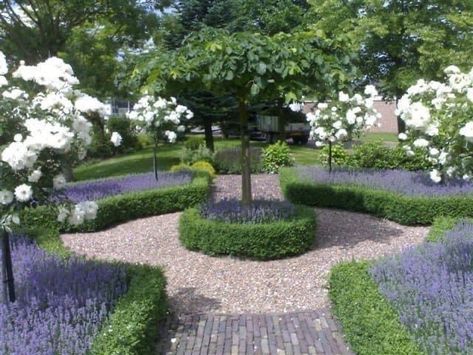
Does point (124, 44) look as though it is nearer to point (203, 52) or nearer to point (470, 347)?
point (203, 52)

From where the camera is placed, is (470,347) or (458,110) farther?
(458,110)

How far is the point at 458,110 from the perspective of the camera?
3.81 meters

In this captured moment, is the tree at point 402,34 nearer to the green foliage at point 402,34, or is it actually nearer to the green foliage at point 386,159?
the green foliage at point 402,34

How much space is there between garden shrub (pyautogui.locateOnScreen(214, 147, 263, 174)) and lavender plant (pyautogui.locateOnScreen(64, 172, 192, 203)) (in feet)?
10.6

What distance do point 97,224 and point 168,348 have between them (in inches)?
184

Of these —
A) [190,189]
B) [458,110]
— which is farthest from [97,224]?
[458,110]

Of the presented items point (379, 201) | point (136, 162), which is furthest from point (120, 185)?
point (136, 162)

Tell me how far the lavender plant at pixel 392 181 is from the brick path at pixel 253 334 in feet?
15.3

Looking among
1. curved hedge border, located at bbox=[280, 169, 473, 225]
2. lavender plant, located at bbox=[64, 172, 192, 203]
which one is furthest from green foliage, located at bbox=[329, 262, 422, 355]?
lavender plant, located at bbox=[64, 172, 192, 203]

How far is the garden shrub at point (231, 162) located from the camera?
48.5 feet

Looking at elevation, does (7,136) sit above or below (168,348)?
above

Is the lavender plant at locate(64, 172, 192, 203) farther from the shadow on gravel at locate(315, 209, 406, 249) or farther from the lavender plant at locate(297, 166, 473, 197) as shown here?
the shadow on gravel at locate(315, 209, 406, 249)

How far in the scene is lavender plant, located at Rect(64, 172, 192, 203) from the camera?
961 centimetres

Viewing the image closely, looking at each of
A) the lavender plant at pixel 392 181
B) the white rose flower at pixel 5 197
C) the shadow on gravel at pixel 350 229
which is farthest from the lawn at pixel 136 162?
the white rose flower at pixel 5 197
